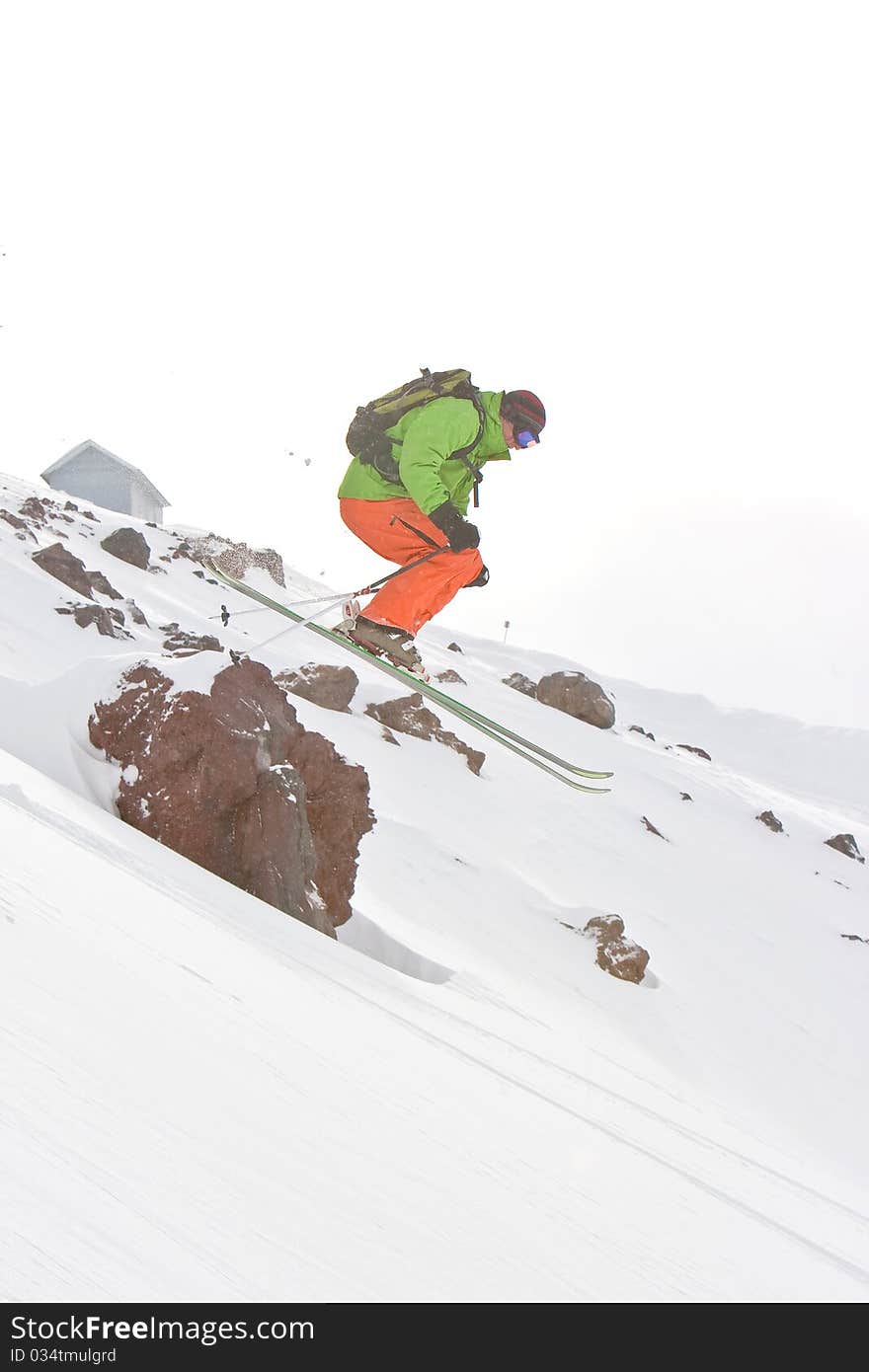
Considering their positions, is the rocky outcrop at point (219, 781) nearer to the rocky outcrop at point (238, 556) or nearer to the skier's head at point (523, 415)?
the skier's head at point (523, 415)

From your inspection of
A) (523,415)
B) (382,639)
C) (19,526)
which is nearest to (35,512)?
(19,526)

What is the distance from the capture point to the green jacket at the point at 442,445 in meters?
4.68

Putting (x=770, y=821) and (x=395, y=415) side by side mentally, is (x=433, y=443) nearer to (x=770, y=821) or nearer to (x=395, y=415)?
(x=395, y=415)

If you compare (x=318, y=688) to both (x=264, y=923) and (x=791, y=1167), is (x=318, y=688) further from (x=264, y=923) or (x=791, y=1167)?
(x=264, y=923)

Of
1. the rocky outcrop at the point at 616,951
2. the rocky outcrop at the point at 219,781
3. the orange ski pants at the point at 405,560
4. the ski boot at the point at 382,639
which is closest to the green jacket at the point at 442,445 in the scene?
the orange ski pants at the point at 405,560

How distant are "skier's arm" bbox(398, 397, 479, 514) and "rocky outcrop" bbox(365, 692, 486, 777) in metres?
10.8

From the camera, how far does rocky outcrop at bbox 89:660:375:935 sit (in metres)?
4.62

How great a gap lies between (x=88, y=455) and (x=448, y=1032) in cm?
3811

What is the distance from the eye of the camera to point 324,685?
15.2m

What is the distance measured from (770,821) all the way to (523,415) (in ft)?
62.4

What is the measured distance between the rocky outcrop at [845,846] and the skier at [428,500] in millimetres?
19676

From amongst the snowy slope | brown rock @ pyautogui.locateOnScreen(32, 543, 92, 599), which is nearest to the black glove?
the snowy slope

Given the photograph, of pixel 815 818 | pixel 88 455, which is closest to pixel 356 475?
pixel 815 818
